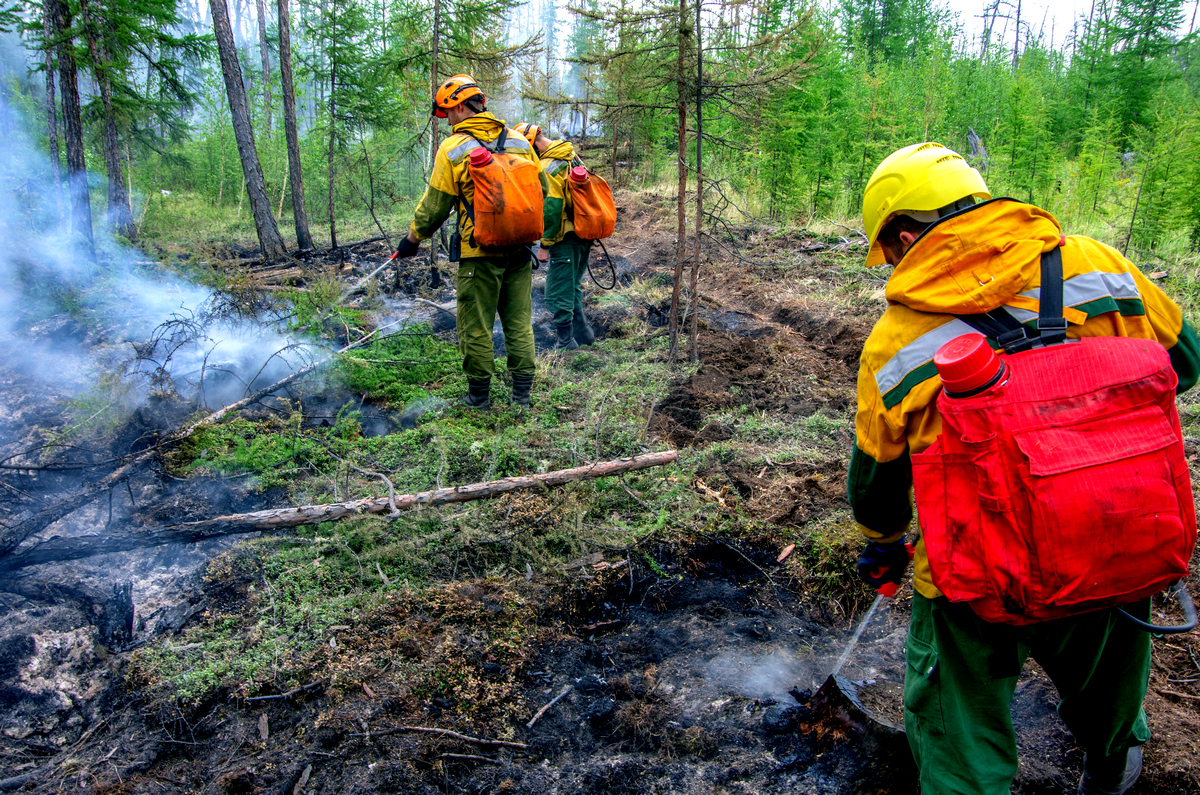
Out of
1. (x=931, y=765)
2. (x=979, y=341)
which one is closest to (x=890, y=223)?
(x=979, y=341)

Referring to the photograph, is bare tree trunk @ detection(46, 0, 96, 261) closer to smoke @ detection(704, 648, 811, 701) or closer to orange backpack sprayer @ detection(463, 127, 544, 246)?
orange backpack sprayer @ detection(463, 127, 544, 246)

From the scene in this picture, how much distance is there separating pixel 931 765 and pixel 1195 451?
3.92 metres

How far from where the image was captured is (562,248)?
665cm

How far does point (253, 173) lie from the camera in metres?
11.3

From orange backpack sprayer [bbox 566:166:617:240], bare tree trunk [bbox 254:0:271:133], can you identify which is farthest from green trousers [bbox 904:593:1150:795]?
bare tree trunk [bbox 254:0:271:133]

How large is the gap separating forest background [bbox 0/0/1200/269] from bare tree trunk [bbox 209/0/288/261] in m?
0.09

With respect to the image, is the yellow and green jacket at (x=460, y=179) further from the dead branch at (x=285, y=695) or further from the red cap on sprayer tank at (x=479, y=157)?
the dead branch at (x=285, y=695)

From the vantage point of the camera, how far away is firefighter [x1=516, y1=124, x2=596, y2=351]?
6371 mm

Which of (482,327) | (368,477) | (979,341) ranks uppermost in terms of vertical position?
(979,341)

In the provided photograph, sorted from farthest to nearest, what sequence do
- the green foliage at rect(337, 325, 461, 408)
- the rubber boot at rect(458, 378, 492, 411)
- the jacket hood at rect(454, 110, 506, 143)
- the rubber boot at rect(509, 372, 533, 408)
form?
1. the green foliage at rect(337, 325, 461, 408)
2. the rubber boot at rect(509, 372, 533, 408)
3. the rubber boot at rect(458, 378, 492, 411)
4. the jacket hood at rect(454, 110, 506, 143)

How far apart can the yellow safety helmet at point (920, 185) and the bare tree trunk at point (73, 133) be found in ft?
35.5

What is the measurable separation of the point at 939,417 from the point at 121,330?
7.93 meters

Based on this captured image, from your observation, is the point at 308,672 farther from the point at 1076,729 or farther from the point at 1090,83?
the point at 1090,83

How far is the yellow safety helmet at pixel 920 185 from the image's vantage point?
1.70m
